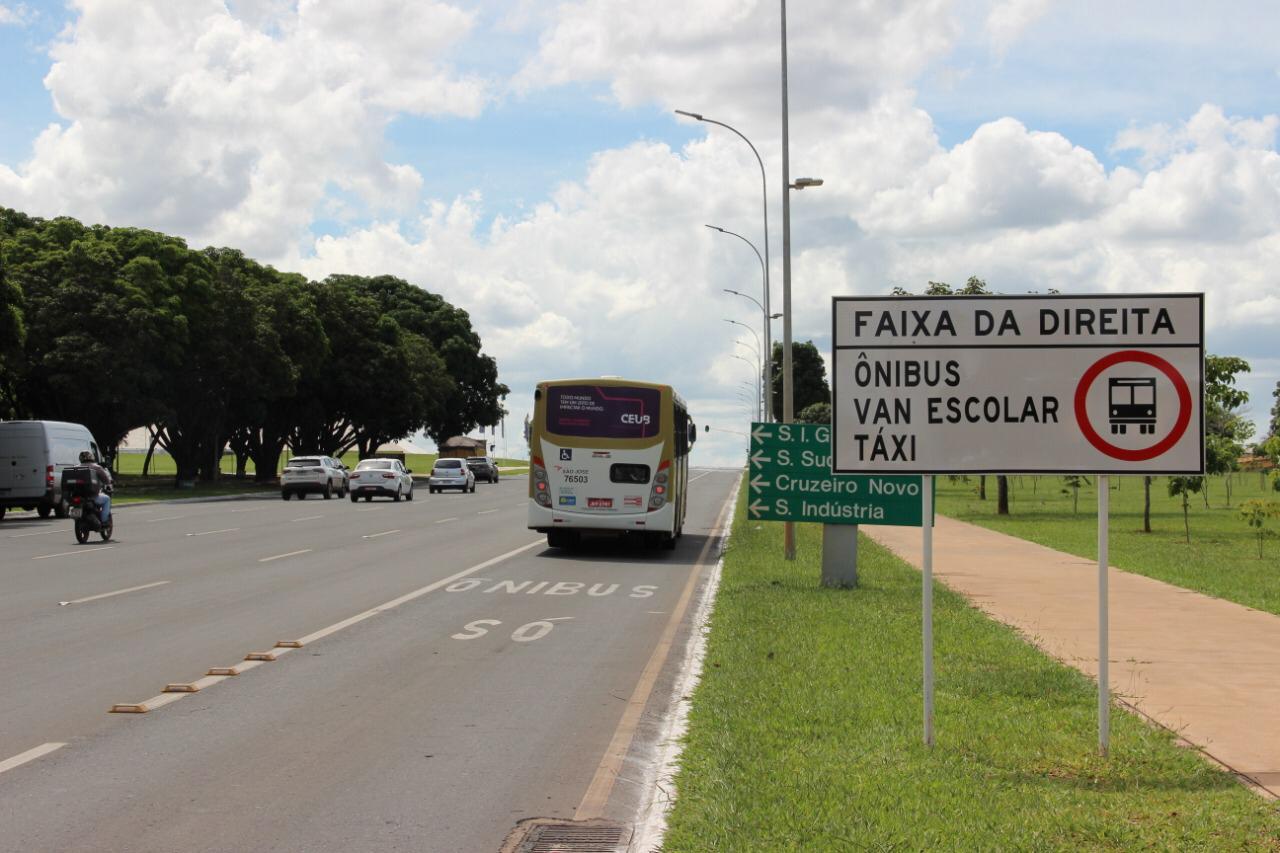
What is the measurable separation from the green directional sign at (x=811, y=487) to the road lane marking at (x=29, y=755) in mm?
10700

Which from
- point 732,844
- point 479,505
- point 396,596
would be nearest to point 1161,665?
point 732,844

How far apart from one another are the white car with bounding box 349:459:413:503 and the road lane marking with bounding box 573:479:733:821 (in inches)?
1319

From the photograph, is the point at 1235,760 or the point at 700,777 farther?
the point at 1235,760

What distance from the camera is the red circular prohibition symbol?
7.82m

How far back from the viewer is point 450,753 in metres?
7.93

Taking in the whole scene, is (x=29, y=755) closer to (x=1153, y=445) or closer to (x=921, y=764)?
(x=921, y=764)

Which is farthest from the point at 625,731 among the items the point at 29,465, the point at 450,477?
the point at 450,477

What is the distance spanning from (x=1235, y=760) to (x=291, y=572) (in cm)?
1387

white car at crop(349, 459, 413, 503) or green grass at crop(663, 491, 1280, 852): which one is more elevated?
white car at crop(349, 459, 413, 503)

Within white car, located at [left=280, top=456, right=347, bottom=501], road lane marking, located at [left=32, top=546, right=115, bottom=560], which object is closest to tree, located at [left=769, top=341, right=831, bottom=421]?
white car, located at [left=280, top=456, right=347, bottom=501]

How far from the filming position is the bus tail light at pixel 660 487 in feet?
78.3

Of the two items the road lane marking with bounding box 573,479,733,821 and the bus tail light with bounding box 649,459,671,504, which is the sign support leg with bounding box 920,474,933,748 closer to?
the road lane marking with bounding box 573,479,733,821

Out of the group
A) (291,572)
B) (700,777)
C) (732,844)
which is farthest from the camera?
(291,572)

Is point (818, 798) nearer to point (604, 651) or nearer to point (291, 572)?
point (604, 651)
